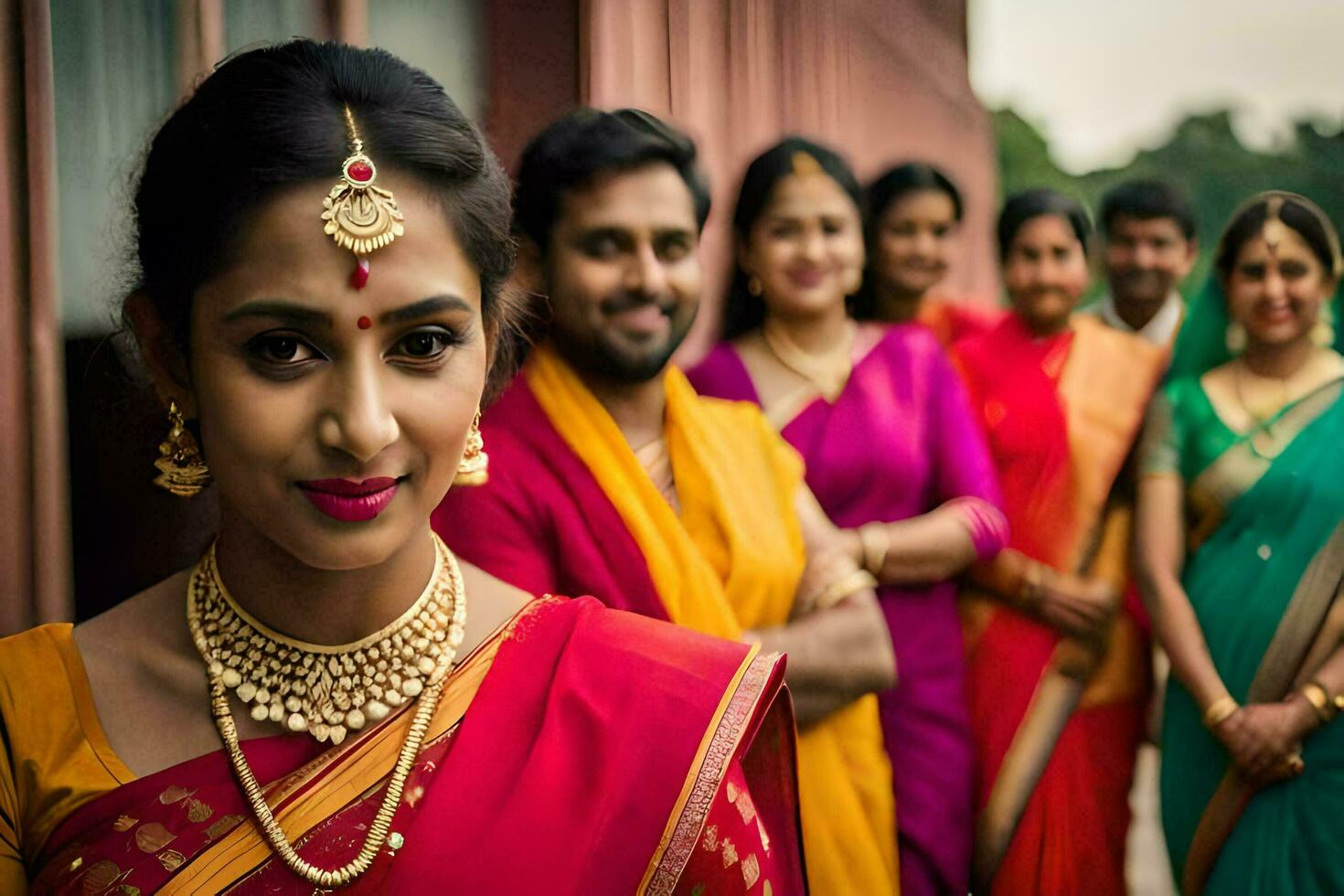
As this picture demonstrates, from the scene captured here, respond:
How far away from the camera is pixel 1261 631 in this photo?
1804mm

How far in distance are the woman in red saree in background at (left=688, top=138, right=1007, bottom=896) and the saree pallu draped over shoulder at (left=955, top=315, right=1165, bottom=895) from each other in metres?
0.07

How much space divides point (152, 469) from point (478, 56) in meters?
0.82

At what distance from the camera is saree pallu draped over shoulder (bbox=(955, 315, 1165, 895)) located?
1.80m

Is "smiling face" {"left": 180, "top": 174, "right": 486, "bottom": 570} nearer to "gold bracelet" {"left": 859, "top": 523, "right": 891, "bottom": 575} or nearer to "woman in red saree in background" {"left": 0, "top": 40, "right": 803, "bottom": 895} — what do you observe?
"woman in red saree in background" {"left": 0, "top": 40, "right": 803, "bottom": 895}


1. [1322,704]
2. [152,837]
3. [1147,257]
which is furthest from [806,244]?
[152,837]

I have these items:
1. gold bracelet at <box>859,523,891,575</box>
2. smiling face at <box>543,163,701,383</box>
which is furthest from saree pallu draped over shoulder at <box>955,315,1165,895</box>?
smiling face at <box>543,163,701,383</box>

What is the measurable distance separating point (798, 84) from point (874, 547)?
2.89 ft

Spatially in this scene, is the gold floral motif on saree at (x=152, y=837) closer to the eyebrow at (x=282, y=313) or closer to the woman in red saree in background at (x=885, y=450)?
the eyebrow at (x=282, y=313)

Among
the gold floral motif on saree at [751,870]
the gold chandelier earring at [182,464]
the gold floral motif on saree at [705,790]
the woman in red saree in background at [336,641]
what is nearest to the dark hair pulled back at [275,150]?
the woman in red saree in background at [336,641]

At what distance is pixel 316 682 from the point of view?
45.3 inches

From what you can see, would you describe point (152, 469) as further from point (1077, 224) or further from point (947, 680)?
point (1077, 224)

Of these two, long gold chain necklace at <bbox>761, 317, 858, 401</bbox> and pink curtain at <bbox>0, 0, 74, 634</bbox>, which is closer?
pink curtain at <bbox>0, 0, 74, 634</bbox>

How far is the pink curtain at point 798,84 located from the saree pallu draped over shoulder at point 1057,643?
0.20m

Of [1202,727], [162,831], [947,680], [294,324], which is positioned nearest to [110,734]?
[162,831]
